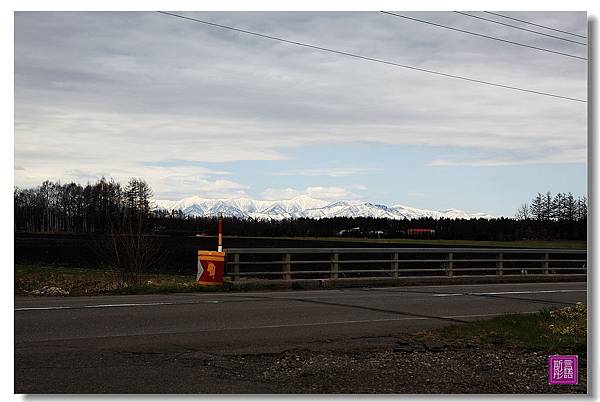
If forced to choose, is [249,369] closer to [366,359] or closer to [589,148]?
[366,359]

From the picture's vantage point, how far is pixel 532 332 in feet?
38.2

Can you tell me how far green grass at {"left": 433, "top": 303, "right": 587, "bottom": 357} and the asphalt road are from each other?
0.98 m

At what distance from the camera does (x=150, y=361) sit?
30.5 feet

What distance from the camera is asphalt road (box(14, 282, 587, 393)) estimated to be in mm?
8375

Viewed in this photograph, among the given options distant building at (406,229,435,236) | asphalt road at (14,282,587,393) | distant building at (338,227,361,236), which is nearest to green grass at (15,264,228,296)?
asphalt road at (14,282,587,393)

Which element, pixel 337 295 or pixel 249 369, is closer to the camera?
pixel 249 369

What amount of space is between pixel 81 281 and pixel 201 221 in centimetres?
6041

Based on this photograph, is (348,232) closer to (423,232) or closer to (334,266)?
(423,232)

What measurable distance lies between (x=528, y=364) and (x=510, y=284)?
16.5 m

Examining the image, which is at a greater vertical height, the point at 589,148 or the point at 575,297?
the point at 589,148

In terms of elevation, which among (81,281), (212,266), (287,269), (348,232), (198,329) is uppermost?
(348,232)

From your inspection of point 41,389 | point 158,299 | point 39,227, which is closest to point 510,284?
point 158,299

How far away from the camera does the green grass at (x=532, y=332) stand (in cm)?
1062

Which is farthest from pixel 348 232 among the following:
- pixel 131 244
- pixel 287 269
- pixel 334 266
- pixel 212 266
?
pixel 212 266
